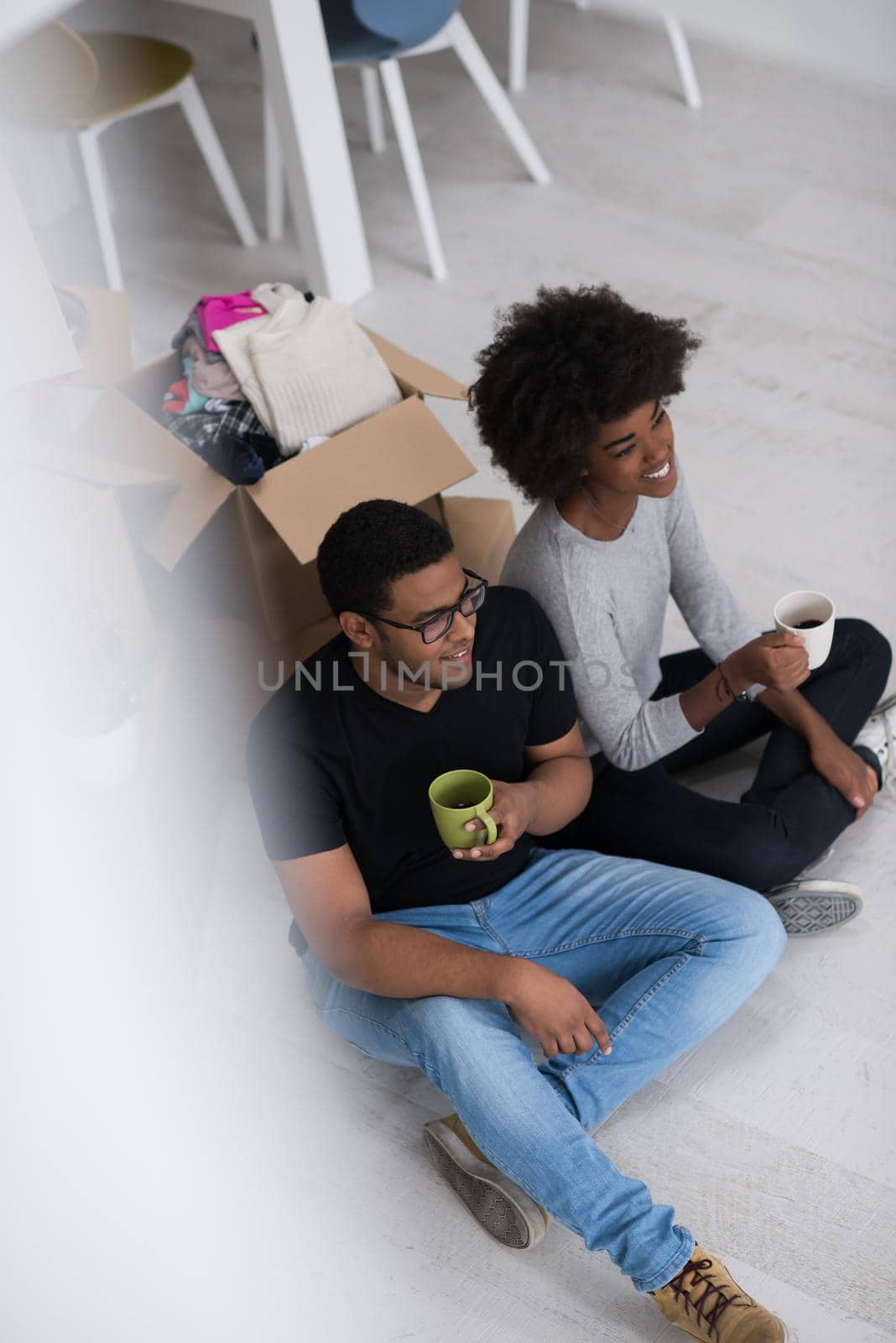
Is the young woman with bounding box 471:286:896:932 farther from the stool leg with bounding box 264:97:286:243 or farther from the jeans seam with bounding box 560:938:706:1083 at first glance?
the stool leg with bounding box 264:97:286:243

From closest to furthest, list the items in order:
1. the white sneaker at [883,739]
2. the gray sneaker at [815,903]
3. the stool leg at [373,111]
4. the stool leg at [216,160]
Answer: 1. the gray sneaker at [815,903]
2. the white sneaker at [883,739]
3. the stool leg at [216,160]
4. the stool leg at [373,111]

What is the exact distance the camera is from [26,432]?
1670 mm

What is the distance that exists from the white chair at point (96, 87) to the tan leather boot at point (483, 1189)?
2.19 m

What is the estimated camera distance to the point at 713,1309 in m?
1.26

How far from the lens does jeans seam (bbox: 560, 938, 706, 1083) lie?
55.1 inches

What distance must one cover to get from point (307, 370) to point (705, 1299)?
1340 mm

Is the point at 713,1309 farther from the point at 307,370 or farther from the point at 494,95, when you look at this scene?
the point at 494,95

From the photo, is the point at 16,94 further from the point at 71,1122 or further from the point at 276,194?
the point at 71,1122

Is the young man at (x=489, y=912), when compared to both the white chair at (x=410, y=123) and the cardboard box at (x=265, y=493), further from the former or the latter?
the white chair at (x=410, y=123)

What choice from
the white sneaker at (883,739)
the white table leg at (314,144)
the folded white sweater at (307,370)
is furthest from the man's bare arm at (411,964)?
the white table leg at (314,144)

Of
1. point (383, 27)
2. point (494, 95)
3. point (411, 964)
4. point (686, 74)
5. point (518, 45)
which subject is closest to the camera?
point (411, 964)

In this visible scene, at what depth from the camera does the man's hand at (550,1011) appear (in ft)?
4.39

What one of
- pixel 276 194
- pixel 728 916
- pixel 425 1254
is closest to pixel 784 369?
pixel 276 194

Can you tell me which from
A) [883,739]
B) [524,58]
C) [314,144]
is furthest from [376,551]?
[524,58]
